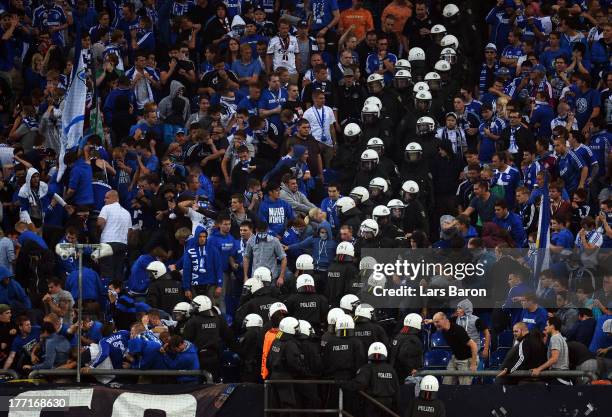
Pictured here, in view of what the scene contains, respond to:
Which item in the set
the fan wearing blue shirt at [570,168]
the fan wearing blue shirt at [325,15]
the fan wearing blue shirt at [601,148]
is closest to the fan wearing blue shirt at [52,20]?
the fan wearing blue shirt at [325,15]

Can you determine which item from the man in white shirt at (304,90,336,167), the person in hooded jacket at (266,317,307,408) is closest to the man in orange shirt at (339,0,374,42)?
the man in white shirt at (304,90,336,167)

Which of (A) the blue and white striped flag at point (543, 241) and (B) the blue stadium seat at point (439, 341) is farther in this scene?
(A) the blue and white striped flag at point (543, 241)

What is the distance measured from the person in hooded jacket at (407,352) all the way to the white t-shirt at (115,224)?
525 cm

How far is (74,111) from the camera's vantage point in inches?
1122

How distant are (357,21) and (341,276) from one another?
8310mm

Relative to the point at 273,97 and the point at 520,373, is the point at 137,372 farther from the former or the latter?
the point at 273,97

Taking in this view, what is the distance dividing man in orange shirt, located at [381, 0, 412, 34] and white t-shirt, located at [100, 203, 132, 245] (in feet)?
24.7

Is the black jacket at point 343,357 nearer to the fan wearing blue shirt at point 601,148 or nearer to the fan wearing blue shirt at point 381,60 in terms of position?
the fan wearing blue shirt at point 601,148

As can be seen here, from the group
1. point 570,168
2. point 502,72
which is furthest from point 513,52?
point 570,168

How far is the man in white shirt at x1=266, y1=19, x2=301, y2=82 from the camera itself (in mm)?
30969

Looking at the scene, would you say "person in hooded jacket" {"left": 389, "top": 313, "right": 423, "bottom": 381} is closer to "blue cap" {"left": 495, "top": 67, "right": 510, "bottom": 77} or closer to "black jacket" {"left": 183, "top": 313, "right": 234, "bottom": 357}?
"black jacket" {"left": 183, "top": 313, "right": 234, "bottom": 357}

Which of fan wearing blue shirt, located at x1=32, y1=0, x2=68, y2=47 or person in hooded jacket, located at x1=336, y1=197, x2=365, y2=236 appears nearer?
person in hooded jacket, located at x1=336, y1=197, x2=365, y2=236

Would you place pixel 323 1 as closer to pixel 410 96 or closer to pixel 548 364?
pixel 410 96

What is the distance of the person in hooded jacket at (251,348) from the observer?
23641 millimetres
